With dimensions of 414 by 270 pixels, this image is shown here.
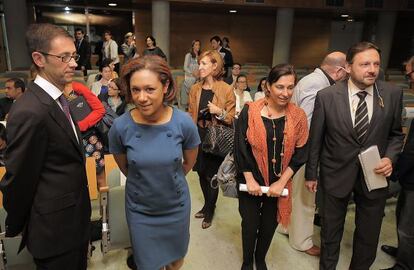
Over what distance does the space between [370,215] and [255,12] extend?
446 inches

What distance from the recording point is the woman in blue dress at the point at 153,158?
1.66m

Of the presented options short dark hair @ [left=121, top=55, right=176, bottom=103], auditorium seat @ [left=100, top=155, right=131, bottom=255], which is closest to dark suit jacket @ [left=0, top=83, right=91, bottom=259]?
short dark hair @ [left=121, top=55, right=176, bottom=103]

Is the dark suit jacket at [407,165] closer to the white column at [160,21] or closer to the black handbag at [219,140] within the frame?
the black handbag at [219,140]

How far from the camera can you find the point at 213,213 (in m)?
3.40

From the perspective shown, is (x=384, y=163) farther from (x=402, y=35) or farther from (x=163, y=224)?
(x=402, y=35)

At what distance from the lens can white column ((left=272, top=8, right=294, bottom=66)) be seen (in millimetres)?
11023

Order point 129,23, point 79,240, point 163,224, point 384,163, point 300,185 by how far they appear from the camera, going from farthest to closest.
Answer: point 129,23 < point 300,185 < point 384,163 < point 163,224 < point 79,240

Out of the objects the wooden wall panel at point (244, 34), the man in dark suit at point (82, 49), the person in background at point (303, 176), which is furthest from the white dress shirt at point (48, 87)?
the wooden wall panel at point (244, 34)

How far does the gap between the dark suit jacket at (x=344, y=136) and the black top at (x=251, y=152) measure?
14 cm

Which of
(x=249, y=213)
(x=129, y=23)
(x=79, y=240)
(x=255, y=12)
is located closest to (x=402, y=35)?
(x=255, y=12)

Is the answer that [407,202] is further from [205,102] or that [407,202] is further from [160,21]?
[160,21]

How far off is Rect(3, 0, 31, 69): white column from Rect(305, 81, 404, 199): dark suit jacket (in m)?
9.45

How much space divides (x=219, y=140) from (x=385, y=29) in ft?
38.4

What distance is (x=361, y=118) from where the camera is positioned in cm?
210
